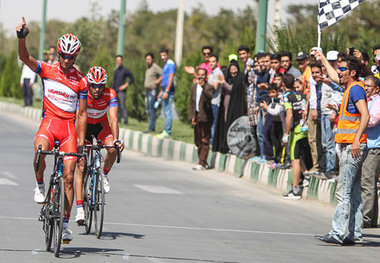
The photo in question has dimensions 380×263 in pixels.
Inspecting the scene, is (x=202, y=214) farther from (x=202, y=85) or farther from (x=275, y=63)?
(x=202, y=85)

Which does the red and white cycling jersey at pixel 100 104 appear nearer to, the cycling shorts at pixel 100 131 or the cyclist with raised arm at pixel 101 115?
the cyclist with raised arm at pixel 101 115

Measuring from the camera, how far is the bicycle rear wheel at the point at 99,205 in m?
10.6

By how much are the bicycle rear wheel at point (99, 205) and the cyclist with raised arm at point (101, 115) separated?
8 centimetres

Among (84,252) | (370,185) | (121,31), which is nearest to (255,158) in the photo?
(370,185)

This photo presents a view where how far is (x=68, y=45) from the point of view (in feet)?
32.6

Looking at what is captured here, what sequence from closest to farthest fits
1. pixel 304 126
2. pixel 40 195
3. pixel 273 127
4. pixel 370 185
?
pixel 40 195, pixel 370 185, pixel 304 126, pixel 273 127

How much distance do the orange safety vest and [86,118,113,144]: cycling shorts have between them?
8.78ft

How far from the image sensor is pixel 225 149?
20.4m

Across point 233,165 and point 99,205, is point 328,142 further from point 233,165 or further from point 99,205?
point 99,205

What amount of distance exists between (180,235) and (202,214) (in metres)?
2.24

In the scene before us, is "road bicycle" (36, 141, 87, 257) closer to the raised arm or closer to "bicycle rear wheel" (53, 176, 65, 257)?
"bicycle rear wheel" (53, 176, 65, 257)

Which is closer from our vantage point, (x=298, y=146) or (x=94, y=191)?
(x=94, y=191)

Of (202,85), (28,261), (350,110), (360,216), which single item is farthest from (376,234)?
Answer: (202,85)

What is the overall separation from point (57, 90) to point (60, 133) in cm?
45
